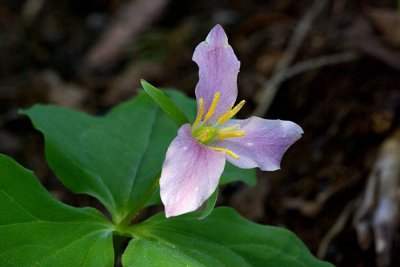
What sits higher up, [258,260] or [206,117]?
[206,117]

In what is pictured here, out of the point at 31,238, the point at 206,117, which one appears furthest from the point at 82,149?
the point at 206,117

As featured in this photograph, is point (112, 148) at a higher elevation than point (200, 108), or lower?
lower

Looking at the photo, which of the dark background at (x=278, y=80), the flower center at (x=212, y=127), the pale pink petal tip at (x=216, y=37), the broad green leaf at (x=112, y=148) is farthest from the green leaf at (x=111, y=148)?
the dark background at (x=278, y=80)

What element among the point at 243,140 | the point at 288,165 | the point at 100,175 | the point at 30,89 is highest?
the point at 243,140

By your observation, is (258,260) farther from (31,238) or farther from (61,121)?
(61,121)

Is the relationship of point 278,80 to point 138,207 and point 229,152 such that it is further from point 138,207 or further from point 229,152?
point 229,152

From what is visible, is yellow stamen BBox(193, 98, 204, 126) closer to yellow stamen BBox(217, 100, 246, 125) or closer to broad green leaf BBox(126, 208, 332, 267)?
yellow stamen BBox(217, 100, 246, 125)

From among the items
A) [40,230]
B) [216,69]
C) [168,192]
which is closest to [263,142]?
[216,69]
